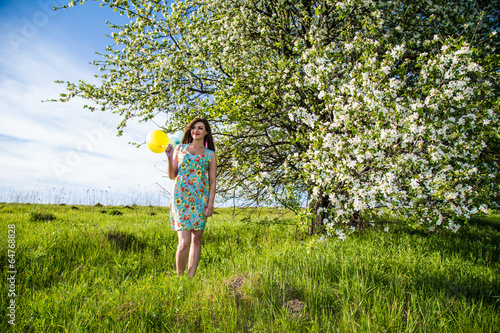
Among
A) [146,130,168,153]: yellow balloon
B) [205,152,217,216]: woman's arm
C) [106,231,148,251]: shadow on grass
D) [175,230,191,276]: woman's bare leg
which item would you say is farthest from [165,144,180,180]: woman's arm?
[106,231,148,251]: shadow on grass

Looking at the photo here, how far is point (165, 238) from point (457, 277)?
20.0 feet

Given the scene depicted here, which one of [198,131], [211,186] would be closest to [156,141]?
[198,131]

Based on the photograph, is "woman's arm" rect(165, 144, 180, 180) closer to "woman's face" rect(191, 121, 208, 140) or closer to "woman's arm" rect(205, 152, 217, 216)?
"woman's face" rect(191, 121, 208, 140)

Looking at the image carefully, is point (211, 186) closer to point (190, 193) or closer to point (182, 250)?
point (190, 193)

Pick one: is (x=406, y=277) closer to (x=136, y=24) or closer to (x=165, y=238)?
(x=165, y=238)

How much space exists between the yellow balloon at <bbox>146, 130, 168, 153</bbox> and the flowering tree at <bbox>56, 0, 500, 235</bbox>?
1599 millimetres

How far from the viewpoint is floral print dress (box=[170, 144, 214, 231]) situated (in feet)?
15.4

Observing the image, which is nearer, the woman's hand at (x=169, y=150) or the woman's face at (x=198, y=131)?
the woman's hand at (x=169, y=150)

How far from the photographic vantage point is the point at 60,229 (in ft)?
22.9

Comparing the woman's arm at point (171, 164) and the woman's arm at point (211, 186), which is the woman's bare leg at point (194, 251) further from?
the woman's arm at point (171, 164)

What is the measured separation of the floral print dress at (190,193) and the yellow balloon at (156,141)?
1.08 ft

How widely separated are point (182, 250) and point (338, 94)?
13.7 ft

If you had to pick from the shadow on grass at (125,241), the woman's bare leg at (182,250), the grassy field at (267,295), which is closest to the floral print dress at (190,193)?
the woman's bare leg at (182,250)

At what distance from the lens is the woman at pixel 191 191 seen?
185 inches
